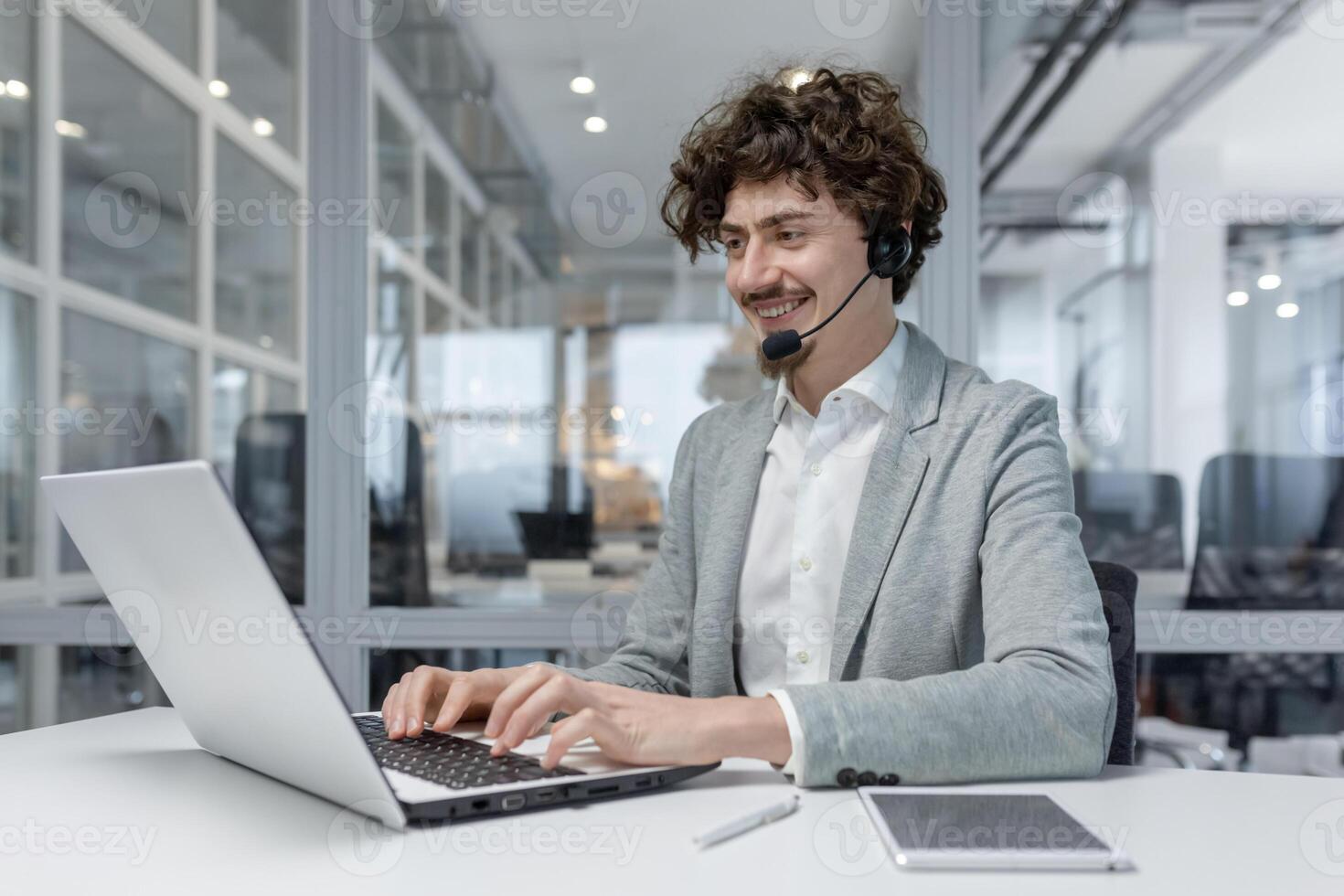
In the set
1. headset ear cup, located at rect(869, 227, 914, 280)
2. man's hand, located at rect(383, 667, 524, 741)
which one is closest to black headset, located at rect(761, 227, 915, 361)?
headset ear cup, located at rect(869, 227, 914, 280)

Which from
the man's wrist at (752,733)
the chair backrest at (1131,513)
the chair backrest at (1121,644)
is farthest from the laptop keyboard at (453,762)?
the chair backrest at (1131,513)

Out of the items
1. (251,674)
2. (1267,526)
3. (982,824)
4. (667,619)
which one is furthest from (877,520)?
(1267,526)

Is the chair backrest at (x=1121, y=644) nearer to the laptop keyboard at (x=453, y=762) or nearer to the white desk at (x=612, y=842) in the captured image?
the white desk at (x=612, y=842)

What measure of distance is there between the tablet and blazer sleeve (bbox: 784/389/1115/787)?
0.14 feet

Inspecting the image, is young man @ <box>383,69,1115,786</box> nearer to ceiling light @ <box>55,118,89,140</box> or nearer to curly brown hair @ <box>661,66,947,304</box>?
curly brown hair @ <box>661,66,947,304</box>

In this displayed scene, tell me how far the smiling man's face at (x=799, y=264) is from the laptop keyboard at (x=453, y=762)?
0.65 m

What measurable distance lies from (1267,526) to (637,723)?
193 centimetres

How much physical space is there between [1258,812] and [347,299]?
1939 mm

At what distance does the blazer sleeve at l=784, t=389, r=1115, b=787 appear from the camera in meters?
0.88

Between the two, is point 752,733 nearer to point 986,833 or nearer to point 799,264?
point 986,833

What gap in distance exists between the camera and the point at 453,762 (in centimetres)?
90

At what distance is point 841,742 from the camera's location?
0.88 metres

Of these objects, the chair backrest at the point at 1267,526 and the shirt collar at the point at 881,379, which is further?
the chair backrest at the point at 1267,526

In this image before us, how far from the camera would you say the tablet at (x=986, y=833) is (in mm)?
681
